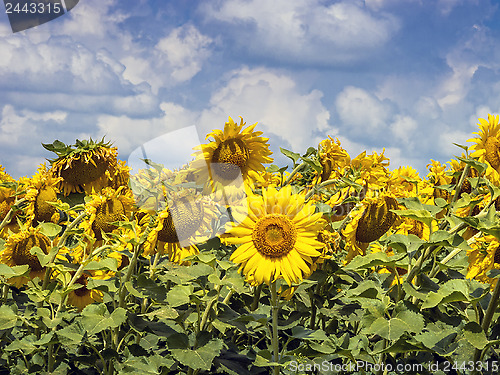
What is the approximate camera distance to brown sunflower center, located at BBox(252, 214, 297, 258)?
2.39 meters

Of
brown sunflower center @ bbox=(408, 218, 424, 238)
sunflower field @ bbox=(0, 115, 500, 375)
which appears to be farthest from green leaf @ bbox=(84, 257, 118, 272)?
brown sunflower center @ bbox=(408, 218, 424, 238)

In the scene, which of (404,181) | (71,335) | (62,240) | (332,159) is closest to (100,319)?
(71,335)

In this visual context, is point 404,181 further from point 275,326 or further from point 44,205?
point 44,205

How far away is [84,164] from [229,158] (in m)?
1.39

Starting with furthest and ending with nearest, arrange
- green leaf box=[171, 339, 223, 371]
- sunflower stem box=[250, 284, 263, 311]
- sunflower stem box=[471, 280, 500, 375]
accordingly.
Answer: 1. sunflower stem box=[250, 284, 263, 311]
2. green leaf box=[171, 339, 223, 371]
3. sunflower stem box=[471, 280, 500, 375]

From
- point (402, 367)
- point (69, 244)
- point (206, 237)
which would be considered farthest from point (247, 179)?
point (69, 244)

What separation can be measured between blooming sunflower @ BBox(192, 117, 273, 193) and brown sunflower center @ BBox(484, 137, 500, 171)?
1.85 metres

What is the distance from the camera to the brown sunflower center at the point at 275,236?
2391 millimetres

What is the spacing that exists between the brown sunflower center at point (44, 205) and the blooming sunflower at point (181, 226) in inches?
47.2

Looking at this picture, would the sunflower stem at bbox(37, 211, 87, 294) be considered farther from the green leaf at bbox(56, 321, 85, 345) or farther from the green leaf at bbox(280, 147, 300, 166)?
the green leaf at bbox(280, 147, 300, 166)

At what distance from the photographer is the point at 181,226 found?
268 cm

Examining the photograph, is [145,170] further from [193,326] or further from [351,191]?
[351,191]
